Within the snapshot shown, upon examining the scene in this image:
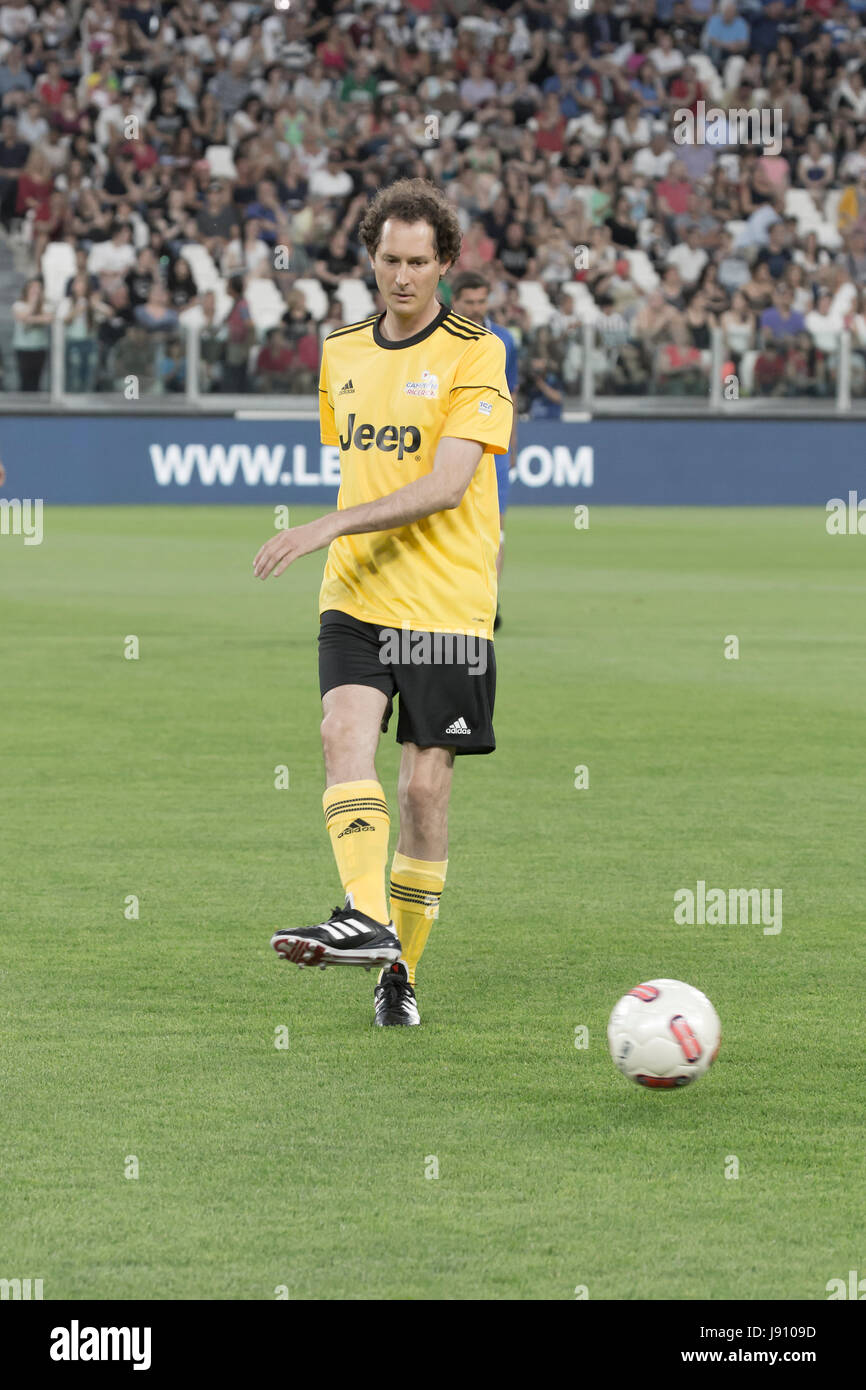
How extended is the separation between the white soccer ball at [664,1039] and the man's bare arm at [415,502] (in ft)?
4.46

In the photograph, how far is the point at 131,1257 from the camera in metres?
4.00

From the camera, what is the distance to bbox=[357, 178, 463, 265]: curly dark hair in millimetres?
5656

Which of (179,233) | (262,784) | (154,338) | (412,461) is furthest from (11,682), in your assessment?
(179,233)

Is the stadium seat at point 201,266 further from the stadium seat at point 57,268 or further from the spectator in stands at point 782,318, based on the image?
the spectator in stands at point 782,318

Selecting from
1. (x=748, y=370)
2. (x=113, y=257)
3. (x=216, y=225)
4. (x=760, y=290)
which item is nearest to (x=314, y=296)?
(x=216, y=225)

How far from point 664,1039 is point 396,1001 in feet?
3.21

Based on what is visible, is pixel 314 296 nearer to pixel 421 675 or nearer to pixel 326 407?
pixel 326 407

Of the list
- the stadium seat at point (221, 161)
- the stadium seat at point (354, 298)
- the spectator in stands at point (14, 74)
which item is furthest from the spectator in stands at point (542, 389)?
the spectator in stands at point (14, 74)

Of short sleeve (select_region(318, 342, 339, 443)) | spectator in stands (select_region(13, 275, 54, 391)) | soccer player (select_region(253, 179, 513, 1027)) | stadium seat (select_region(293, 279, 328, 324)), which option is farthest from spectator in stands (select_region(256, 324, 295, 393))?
soccer player (select_region(253, 179, 513, 1027))

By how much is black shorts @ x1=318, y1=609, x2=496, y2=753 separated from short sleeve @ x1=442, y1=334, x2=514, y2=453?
53 cm

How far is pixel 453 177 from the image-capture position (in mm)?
31031

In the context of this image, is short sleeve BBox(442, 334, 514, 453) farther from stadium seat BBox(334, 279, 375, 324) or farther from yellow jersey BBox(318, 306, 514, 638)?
stadium seat BBox(334, 279, 375, 324)
